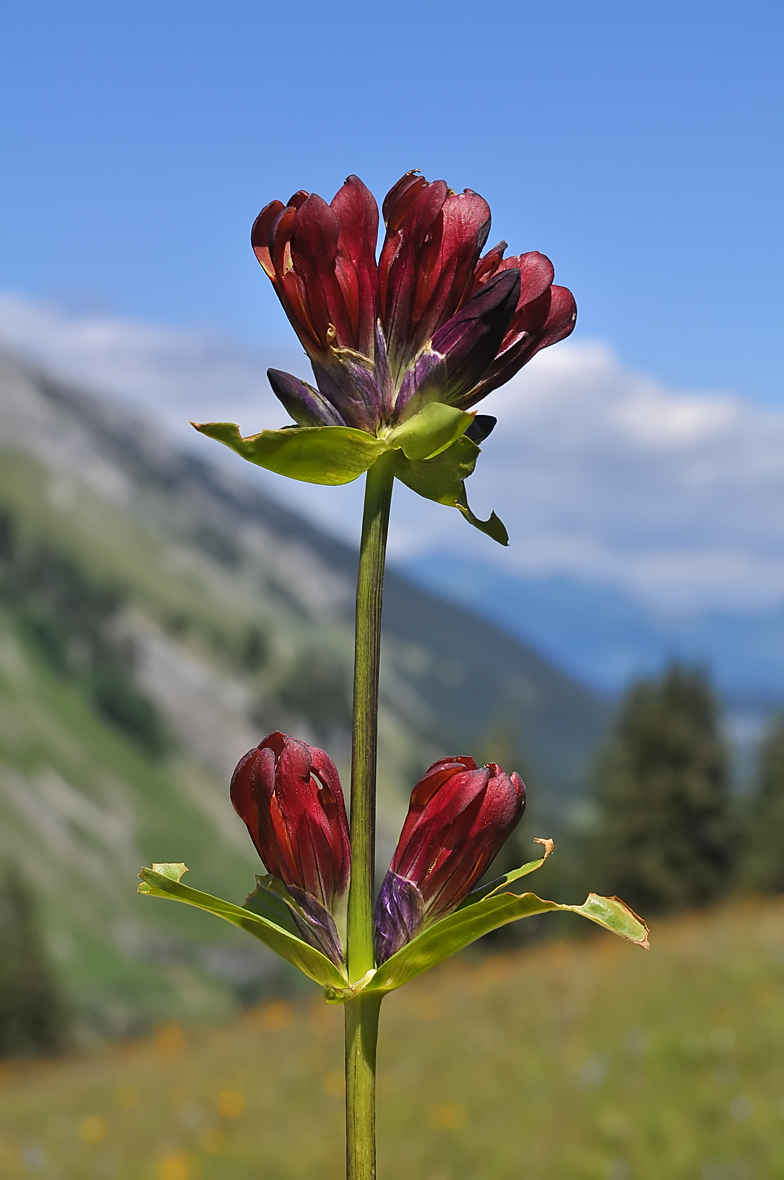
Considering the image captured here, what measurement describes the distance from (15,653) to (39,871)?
40335 mm

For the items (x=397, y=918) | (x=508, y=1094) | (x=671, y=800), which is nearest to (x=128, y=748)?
(x=671, y=800)

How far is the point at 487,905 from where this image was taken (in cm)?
133

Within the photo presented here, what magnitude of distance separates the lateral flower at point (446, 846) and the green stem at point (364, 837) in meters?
0.10

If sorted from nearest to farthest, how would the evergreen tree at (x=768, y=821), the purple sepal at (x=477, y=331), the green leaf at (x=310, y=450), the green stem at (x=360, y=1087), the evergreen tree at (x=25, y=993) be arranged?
the green stem at (x=360, y=1087) → the green leaf at (x=310, y=450) → the purple sepal at (x=477, y=331) → the evergreen tree at (x=768, y=821) → the evergreen tree at (x=25, y=993)

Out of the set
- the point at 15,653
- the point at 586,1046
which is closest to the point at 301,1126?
the point at 586,1046

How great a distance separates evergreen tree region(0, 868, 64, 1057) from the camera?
51781 mm

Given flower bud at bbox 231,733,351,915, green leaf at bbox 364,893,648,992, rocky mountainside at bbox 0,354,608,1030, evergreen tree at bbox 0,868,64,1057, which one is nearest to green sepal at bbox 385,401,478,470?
flower bud at bbox 231,733,351,915

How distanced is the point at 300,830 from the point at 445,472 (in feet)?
1.65

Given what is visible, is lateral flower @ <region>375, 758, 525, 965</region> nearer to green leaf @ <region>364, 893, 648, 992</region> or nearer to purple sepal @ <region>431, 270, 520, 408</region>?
green leaf @ <region>364, 893, 648, 992</region>

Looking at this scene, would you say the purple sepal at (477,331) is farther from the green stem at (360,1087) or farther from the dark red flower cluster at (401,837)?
the green stem at (360,1087)

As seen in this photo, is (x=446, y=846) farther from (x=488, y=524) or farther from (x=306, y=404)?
(x=306, y=404)

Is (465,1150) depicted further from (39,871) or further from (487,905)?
(39,871)

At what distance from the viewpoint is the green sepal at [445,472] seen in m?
1.42

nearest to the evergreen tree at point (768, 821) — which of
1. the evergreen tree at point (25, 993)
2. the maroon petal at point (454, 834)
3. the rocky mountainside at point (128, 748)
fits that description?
the evergreen tree at point (25, 993)
